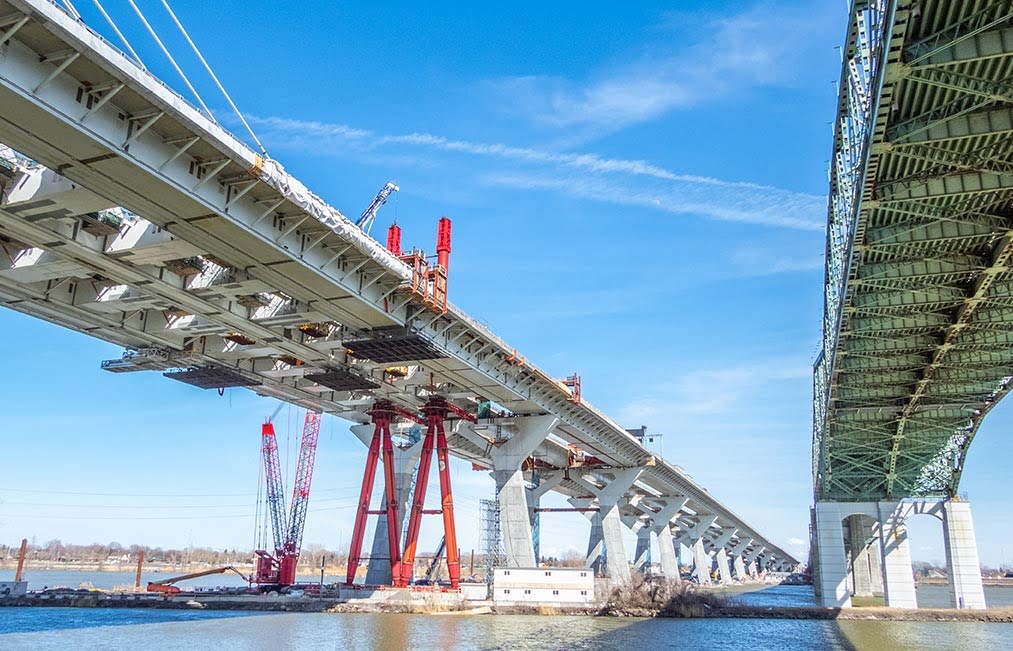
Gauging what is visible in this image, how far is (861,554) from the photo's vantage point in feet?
331

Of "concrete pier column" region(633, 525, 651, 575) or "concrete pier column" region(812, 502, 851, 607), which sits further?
"concrete pier column" region(633, 525, 651, 575)

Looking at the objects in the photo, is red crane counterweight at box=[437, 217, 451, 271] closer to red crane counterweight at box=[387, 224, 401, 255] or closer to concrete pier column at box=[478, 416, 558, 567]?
red crane counterweight at box=[387, 224, 401, 255]

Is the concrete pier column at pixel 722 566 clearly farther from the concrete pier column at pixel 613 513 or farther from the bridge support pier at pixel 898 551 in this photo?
the bridge support pier at pixel 898 551

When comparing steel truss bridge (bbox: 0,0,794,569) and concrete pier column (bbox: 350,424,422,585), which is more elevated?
steel truss bridge (bbox: 0,0,794,569)

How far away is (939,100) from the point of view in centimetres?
2498

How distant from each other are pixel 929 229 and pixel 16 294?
43.4 meters

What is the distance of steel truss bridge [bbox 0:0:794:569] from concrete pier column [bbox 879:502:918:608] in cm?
3292

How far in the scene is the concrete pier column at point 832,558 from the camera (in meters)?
69.9

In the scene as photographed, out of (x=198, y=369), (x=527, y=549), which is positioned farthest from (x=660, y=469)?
(x=198, y=369)

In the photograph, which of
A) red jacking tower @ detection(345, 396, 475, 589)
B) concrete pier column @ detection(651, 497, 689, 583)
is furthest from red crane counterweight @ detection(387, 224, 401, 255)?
concrete pier column @ detection(651, 497, 689, 583)

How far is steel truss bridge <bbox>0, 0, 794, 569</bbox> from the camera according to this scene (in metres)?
25.9

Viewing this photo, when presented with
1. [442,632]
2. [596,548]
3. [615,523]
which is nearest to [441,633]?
[442,632]

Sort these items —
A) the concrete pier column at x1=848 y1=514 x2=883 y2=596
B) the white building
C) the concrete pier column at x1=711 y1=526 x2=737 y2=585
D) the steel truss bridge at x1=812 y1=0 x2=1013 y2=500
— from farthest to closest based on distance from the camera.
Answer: the concrete pier column at x1=711 y1=526 x2=737 y2=585 < the concrete pier column at x1=848 y1=514 x2=883 y2=596 < the white building < the steel truss bridge at x1=812 y1=0 x2=1013 y2=500

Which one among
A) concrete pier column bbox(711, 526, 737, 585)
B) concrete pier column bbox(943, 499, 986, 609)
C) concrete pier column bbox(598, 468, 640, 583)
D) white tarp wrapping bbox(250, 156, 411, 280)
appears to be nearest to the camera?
white tarp wrapping bbox(250, 156, 411, 280)
